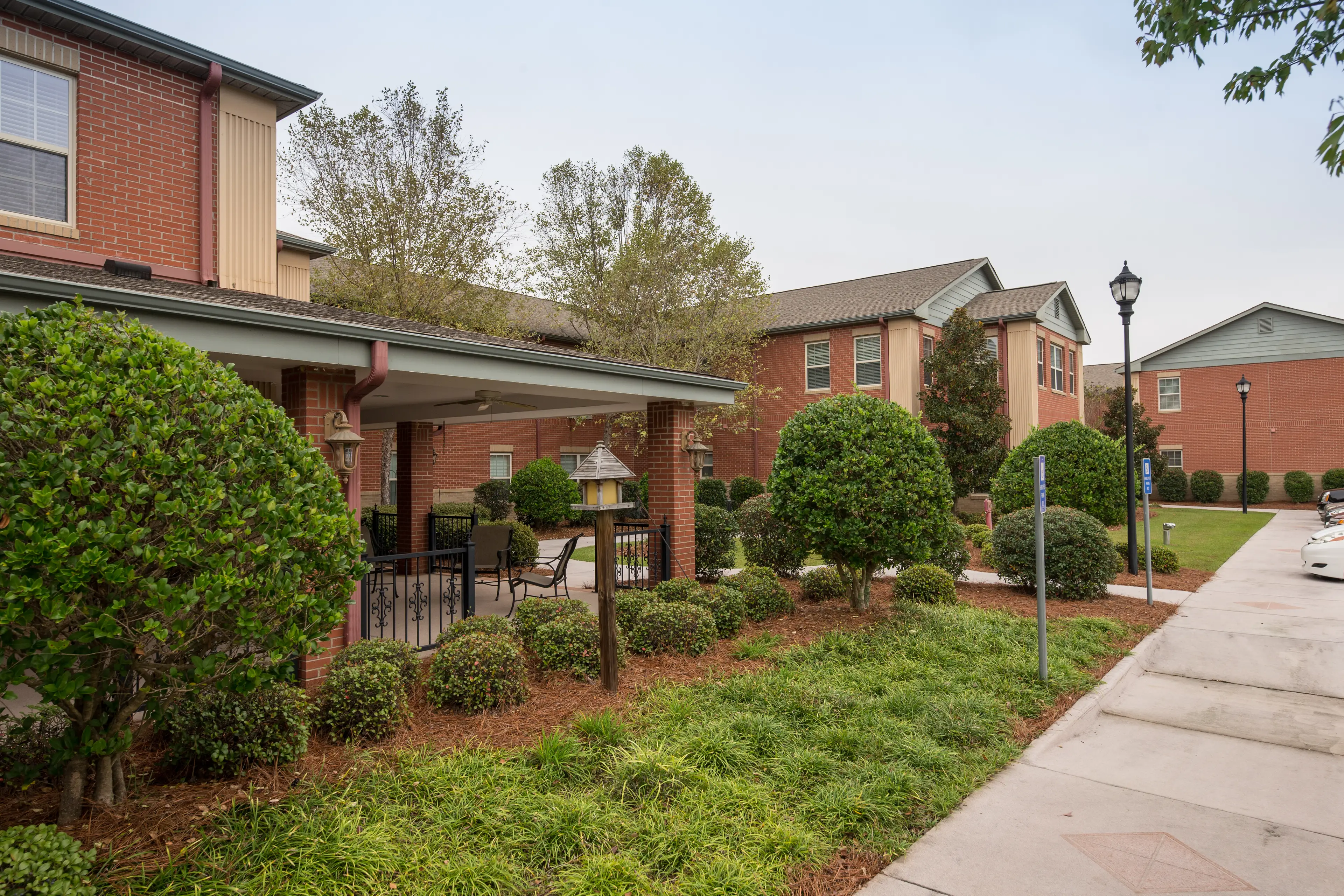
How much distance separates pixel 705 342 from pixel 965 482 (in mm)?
8971

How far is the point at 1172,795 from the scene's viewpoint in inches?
187

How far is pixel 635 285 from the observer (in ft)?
72.6

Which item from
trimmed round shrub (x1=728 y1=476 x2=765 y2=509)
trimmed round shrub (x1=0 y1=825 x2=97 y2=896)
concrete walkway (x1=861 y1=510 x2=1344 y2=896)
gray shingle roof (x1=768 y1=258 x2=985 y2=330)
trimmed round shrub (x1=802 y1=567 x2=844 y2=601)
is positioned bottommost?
concrete walkway (x1=861 y1=510 x2=1344 y2=896)

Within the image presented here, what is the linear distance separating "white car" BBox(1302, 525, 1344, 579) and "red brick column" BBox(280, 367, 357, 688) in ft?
51.8

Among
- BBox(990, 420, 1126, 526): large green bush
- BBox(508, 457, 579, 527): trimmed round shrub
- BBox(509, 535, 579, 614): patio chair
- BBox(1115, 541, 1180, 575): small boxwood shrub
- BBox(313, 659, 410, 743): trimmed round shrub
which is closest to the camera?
BBox(313, 659, 410, 743): trimmed round shrub

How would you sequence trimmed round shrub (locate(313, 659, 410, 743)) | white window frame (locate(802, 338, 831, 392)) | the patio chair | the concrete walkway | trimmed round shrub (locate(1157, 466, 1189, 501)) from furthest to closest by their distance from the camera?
trimmed round shrub (locate(1157, 466, 1189, 501))
white window frame (locate(802, 338, 831, 392))
the patio chair
trimmed round shrub (locate(313, 659, 410, 743))
the concrete walkway

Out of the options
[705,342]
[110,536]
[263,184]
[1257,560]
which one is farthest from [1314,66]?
[705,342]

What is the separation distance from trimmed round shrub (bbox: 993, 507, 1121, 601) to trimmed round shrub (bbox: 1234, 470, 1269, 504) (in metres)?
25.6

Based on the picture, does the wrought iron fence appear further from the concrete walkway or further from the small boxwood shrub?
the small boxwood shrub

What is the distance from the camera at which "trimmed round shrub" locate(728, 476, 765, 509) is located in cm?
2456

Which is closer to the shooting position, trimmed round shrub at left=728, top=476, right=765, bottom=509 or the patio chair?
the patio chair

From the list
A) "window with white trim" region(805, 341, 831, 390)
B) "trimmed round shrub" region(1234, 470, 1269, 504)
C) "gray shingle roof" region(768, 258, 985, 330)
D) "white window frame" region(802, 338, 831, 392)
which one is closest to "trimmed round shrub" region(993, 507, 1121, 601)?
"gray shingle roof" region(768, 258, 985, 330)

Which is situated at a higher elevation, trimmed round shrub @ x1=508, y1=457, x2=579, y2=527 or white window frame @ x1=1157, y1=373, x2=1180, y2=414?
white window frame @ x1=1157, y1=373, x2=1180, y2=414

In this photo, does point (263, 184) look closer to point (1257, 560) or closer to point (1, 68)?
point (1, 68)
